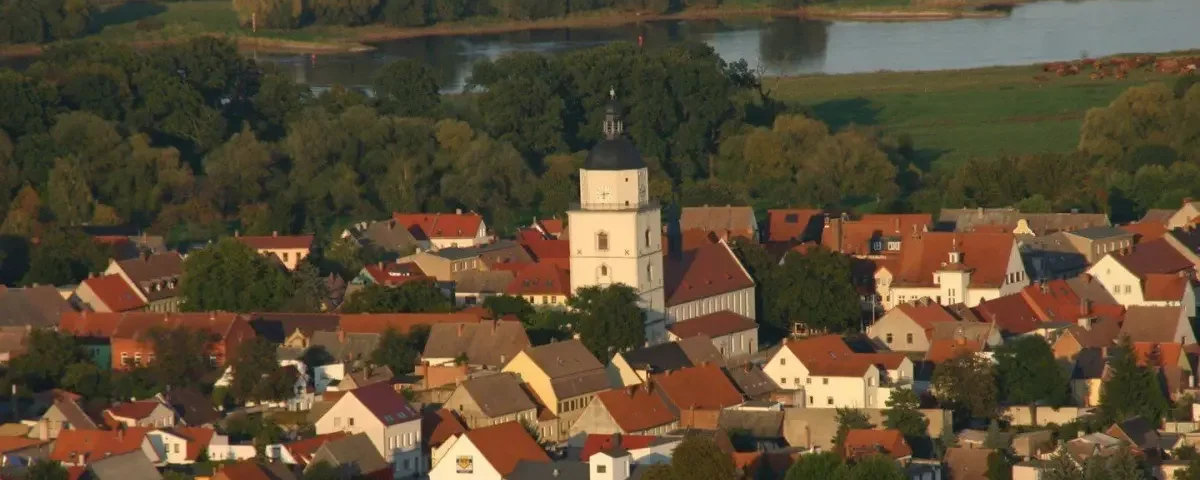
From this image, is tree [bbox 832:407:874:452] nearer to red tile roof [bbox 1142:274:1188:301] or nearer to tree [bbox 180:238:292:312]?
red tile roof [bbox 1142:274:1188:301]

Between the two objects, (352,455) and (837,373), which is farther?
(837,373)

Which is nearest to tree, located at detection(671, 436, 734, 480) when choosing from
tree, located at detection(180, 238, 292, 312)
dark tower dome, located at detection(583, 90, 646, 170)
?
dark tower dome, located at detection(583, 90, 646, 170)

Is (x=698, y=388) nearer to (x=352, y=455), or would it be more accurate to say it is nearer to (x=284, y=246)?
(x=352, y=455)

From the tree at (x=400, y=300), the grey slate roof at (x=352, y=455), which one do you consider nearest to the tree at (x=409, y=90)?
the tree at (x=400, y=300)

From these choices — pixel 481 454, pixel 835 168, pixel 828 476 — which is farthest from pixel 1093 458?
pixel 835 168

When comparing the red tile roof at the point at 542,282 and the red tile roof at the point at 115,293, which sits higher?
the red tile roof at the point at 542,282

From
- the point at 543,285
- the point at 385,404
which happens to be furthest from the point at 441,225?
the point at 385,404

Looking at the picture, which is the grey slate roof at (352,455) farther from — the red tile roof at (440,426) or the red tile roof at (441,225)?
the red tile roof at (441,225)
